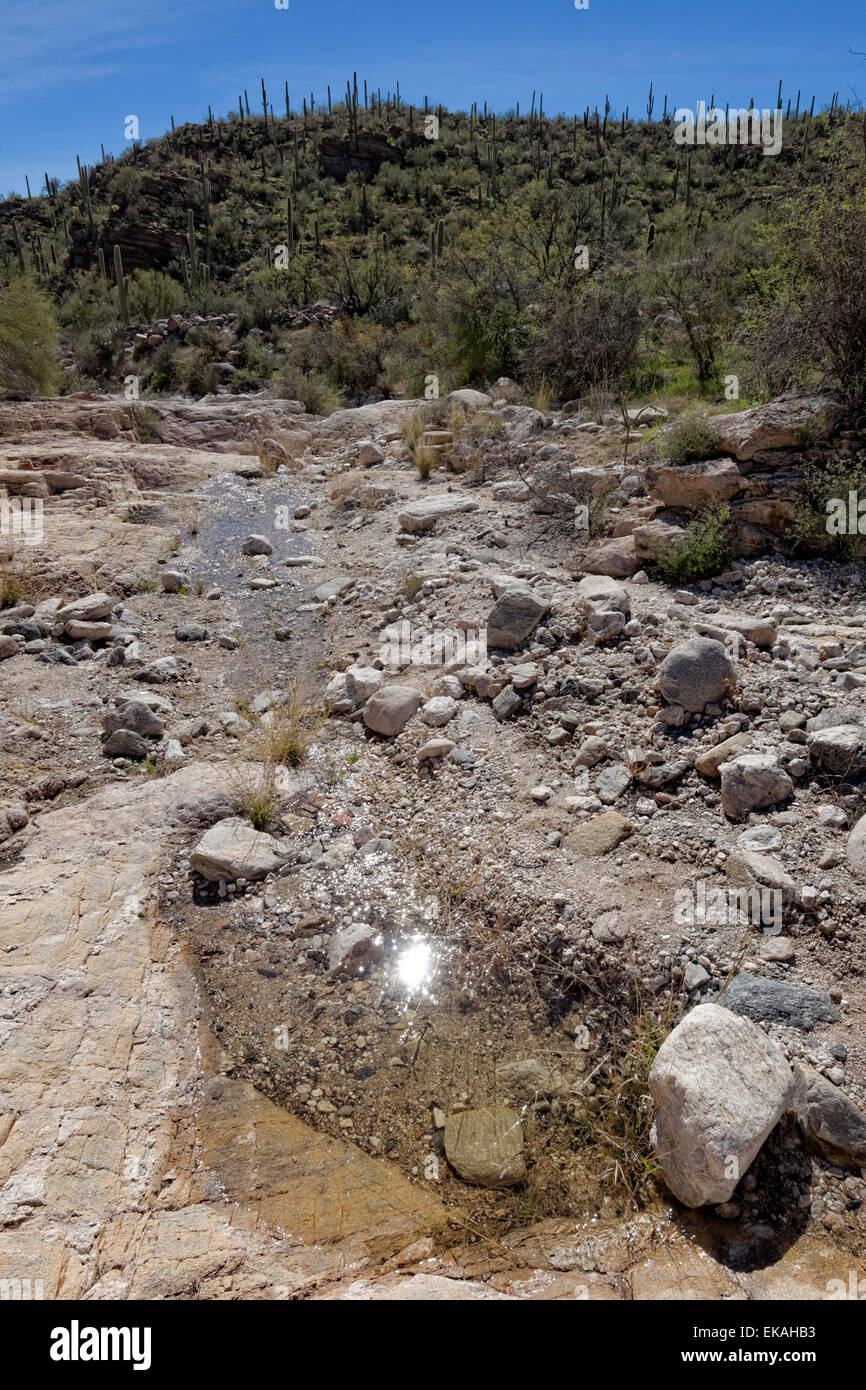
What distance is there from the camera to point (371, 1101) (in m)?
2.74

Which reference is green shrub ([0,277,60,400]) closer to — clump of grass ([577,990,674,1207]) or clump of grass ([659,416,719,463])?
clump of grass ([659,416,719,463])

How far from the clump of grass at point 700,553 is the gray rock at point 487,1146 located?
3.92m

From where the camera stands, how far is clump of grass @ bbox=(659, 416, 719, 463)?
593cm

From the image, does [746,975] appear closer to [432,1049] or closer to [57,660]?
[432,1049]

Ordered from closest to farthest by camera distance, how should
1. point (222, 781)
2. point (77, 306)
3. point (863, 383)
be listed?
point (222, 781)
point (863, 383)
point (77, 306)

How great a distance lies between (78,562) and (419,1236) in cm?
652

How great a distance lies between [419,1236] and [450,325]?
1265cm

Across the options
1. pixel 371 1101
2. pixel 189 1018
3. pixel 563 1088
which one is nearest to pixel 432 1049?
pixel 371 1101

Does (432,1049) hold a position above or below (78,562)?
below

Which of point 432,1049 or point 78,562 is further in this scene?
point 78,562

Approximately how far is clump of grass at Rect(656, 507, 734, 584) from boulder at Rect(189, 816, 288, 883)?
11.2 ft

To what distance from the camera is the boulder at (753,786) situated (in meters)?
3.36

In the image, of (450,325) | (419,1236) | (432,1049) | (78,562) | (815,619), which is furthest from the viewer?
(450,325)

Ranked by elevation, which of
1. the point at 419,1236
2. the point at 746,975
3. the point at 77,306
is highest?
the point at 77,306
